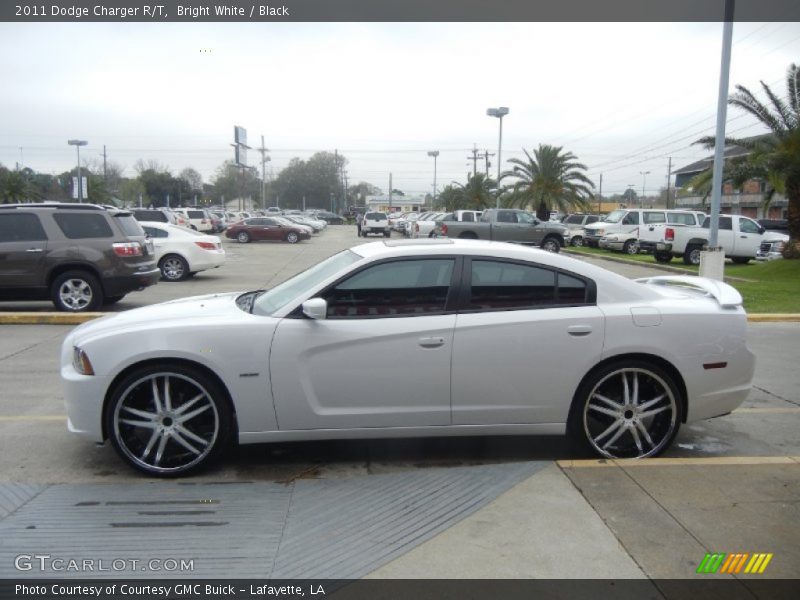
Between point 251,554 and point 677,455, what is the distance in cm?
313

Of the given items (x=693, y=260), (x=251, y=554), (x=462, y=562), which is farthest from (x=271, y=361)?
(x=693, y=260)

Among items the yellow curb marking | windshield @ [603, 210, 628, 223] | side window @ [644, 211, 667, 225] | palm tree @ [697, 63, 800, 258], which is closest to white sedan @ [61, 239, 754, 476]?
the yellow curb marking

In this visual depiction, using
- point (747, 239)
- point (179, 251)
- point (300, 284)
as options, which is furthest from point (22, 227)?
point (747, 239)

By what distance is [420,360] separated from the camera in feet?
14.5

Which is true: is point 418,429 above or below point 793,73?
below

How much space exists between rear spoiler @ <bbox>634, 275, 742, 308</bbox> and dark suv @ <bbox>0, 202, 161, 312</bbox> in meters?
8.40

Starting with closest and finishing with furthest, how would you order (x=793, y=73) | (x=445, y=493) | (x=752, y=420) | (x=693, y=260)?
1. (x=445, y=493)
2. (x=752, y=420)
3. (x=793, y=73)
4. (x=693, y=260)

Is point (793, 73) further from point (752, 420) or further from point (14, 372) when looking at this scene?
point (14, 372)

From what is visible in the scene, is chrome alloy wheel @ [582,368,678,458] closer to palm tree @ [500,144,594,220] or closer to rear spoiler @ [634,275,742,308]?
rear spoiler @ [634,275,742,308]

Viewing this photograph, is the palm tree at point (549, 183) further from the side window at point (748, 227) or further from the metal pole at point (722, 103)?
the metal pole at point (722, 103)

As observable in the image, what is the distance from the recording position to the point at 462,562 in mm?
3256

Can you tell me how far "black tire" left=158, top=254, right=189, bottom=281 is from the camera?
56.1 ft

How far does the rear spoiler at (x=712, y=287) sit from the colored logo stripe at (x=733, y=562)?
203cm

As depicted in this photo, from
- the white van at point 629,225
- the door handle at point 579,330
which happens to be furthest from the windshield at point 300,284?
the white van at point 629,225
